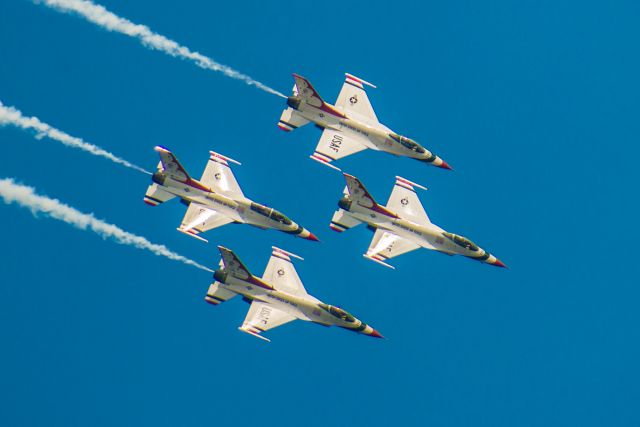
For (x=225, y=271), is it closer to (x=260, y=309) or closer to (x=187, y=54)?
(x=260, y=309)

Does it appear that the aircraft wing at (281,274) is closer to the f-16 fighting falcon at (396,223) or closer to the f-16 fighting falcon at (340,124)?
the f-16 fighting falcon at (396,223)

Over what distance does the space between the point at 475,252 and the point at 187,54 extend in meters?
13.4

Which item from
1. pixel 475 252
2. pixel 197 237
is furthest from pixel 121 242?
pixel 475 252

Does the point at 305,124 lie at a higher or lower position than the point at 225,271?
higher

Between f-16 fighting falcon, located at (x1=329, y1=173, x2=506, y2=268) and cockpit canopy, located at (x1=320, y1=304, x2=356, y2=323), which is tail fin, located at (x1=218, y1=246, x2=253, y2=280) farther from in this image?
f-16 fighting falcon, located at (x1=329, y1=173, x2=506, y2=268)

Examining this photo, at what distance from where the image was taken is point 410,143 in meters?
66.0

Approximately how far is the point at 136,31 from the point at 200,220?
815cm

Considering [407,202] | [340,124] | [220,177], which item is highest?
[340,124]

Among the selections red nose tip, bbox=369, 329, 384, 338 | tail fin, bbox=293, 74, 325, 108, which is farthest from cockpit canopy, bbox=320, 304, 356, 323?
tail fin, bbox=293, 74, 325, 108

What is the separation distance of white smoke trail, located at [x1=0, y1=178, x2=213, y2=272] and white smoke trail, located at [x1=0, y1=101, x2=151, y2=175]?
2.15 meters

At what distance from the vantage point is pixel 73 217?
211ft

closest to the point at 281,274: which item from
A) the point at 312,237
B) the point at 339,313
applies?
the point at 312,237

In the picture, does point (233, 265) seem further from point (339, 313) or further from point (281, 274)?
point (339, 313)

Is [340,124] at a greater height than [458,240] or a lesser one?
greater
